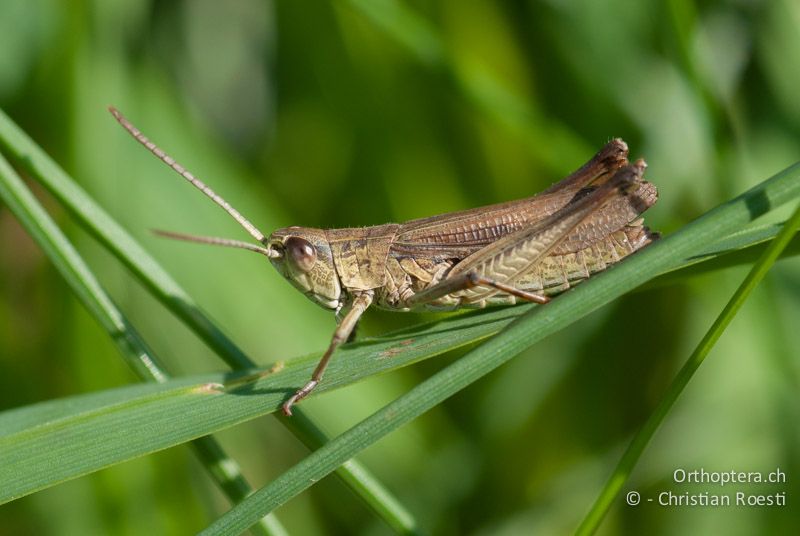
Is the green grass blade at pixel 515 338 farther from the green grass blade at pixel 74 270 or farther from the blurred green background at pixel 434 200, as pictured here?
the blurred green background at pixel 434 200

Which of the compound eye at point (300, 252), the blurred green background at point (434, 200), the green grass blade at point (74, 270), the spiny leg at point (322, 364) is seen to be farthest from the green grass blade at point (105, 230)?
the blurred green background at point (434, 200)

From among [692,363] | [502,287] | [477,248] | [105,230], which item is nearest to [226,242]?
[105,230]

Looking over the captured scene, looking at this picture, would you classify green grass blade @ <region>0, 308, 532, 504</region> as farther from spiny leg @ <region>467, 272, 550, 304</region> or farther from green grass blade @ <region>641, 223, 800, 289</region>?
green grass blade @ <region>641, 223, 800, 289</region>

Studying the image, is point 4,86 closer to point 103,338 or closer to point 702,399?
point 103,338

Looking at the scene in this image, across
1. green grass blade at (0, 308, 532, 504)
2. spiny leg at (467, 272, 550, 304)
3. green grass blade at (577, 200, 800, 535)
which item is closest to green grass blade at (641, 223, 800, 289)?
green grass blade at (577, 200, 800, 535)

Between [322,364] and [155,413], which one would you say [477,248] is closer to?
[322,364]

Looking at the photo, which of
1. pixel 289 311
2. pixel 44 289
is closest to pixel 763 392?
pixel 289 311
